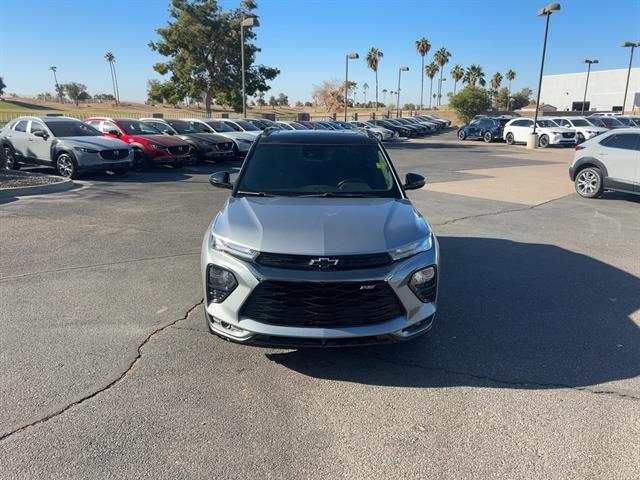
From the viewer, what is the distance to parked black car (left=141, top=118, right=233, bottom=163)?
59.3ft

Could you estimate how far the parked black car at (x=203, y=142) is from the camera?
59.3 ft

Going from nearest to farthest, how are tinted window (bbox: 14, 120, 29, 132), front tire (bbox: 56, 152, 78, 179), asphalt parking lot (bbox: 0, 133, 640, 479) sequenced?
asphalt parking lot (bbox: 0, 133, 640, 479) < front tire (bbox: 56, 152, 78, 179) < tinted window (bbox: 14, 120, 29, 132)

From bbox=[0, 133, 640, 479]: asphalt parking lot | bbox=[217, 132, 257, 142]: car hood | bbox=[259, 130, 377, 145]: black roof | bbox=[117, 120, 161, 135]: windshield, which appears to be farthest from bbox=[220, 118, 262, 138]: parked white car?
bbox=[259, 130, 377, 145]: black roof

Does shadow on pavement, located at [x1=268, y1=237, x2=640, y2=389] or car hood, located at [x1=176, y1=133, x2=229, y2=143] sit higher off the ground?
car hood, located at [x1=176, y1=133, x2=229, y2=143]

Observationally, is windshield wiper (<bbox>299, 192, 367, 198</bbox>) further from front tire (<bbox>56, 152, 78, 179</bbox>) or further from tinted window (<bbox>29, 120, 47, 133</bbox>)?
tinted window (<bbox>29, 120, 47, 133</bbox>)

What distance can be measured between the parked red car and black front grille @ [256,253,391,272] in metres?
13.3

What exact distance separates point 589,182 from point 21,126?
1597 cm

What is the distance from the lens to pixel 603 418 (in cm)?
315

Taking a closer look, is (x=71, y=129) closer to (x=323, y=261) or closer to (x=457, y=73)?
(x=323, y=261)

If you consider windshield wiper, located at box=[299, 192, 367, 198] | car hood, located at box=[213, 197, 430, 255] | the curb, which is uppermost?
windshield wiper, located at box=[299, 192, 367, 198]

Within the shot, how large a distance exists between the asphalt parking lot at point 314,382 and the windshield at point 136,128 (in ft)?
34.0

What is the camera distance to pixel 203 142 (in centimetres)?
1819

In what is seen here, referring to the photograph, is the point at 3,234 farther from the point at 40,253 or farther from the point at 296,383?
the point at 296,383

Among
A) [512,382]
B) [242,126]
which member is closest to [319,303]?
[512,382]
